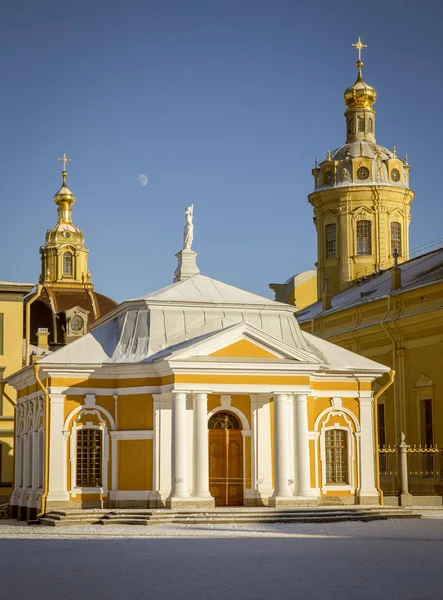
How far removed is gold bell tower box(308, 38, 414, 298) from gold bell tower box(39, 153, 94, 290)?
30.9 metres

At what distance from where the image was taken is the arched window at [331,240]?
189ft

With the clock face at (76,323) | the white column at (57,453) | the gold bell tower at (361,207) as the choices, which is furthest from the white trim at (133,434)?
the clock face at (76,323)

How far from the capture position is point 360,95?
5847 cm

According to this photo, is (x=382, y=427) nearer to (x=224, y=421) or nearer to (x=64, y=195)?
(x=224, y=421)

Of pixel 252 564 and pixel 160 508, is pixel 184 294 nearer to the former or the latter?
pixel 160 508

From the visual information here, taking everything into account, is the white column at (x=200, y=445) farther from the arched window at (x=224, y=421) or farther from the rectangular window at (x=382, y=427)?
the rectangular window at (x=382, y=427)

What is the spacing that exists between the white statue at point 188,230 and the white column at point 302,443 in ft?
25.6

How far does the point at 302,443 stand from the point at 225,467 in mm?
2292

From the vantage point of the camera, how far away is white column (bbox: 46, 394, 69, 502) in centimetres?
3152

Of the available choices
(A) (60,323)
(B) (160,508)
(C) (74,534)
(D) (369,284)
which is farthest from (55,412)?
(A) (60,323)

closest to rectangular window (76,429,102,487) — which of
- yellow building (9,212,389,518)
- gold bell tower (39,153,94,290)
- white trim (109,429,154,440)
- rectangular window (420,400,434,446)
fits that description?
yellow building (9,212,389,518)

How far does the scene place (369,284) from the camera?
52.3 meters

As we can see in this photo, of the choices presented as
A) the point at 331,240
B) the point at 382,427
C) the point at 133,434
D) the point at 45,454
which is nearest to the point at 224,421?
the point at 133,434

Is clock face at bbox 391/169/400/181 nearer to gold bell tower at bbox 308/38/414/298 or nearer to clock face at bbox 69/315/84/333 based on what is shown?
gold bell tower at bbox 308/38/414/298
